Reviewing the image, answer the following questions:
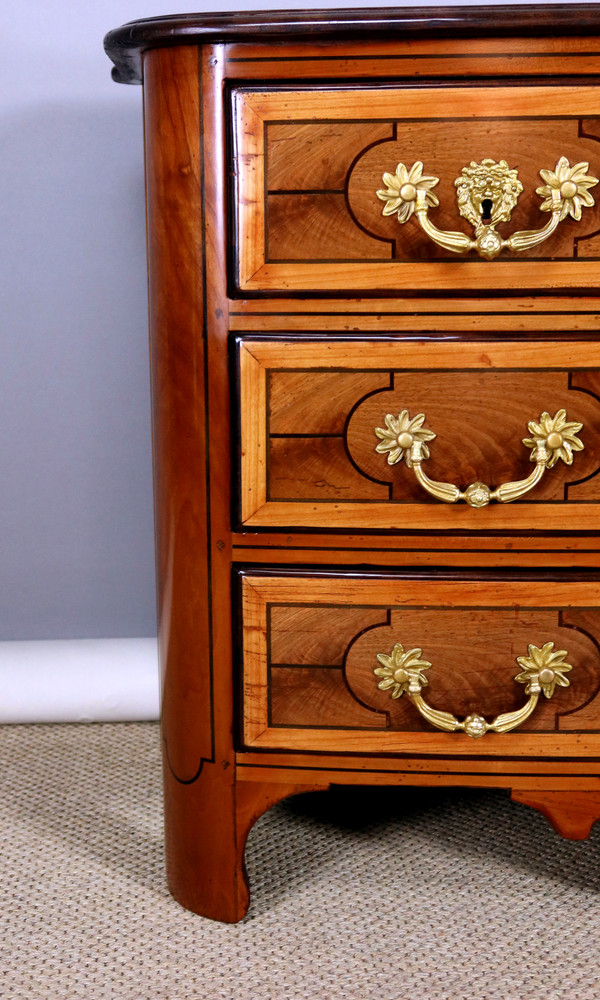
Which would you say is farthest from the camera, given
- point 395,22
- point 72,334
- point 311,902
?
point 72,334

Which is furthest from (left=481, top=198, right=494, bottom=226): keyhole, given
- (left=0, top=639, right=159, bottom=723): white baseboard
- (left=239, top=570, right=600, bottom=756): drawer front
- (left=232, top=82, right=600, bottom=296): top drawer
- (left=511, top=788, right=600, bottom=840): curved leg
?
(left=0, top=639, right=159, bottom=723): white baseboard

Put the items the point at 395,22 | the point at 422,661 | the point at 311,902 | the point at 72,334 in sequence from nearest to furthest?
the point at 395,22 < the point at 422,661 < the point at 311,902 < the point at 72,334

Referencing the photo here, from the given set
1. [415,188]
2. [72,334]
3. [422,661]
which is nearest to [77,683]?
[72,334]

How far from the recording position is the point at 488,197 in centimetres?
75

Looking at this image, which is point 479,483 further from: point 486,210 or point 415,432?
point 486,210

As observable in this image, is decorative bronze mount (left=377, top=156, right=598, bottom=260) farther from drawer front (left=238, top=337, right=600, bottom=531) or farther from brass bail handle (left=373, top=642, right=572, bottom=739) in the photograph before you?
brass bail handle (left=373, top=642, right=572, bottom=739)

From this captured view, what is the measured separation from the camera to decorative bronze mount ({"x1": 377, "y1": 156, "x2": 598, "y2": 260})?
2.43ft

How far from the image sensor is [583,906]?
94cm

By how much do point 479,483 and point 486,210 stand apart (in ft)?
0.70

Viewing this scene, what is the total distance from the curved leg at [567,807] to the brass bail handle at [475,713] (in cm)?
7

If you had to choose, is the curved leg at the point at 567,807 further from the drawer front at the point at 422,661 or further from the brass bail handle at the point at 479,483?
the brass bail handle at the point at 479,483

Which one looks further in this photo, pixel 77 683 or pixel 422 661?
pixel 77 683

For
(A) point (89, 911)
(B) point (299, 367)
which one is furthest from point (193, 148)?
(A) point (89, 911)

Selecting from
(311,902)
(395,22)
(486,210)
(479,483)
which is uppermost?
(395,22)
